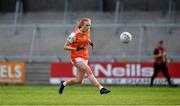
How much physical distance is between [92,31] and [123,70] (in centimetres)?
447

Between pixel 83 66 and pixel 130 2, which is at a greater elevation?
pixel 130 2

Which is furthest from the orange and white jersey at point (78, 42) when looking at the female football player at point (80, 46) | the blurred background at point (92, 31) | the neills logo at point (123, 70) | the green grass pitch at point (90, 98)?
the blurred background at point (92, 31)

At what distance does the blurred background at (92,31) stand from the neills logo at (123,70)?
157 cm

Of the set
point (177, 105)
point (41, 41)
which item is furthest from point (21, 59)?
point (177, 105)

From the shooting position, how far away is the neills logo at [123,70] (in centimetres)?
3177

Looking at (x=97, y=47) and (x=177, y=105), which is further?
(x=97, y=47)

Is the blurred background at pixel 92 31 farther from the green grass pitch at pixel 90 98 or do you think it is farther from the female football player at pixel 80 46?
the female football player at pixel 80 46

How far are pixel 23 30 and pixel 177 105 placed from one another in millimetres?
26205

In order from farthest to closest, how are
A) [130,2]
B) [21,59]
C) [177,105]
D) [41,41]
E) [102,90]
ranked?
1. [130,2]
2. [41,41]
3. [21,59]
4. [102,90]
5. [177,105]

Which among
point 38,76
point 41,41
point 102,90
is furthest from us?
point 41,41

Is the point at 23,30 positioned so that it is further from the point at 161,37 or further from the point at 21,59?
the point at 161,37

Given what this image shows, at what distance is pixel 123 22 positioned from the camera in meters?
40.1

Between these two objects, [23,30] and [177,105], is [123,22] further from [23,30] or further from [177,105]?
[177,105]

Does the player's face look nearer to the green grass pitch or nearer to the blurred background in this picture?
the green grass pitch
